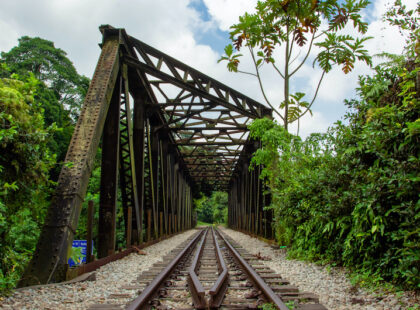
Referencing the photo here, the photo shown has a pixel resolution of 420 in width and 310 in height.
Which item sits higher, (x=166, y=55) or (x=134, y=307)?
(x=166, y=55)

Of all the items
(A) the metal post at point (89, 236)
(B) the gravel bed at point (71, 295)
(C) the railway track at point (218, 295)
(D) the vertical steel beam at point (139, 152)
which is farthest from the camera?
(D) the vertical steel beam at point (139, 152)

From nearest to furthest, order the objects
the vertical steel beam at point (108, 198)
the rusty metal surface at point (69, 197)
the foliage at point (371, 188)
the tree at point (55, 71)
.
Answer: the foliage at point (371, 188)
the rusty metal surface at point (69, 197)
the vertical steel beam at point (108, 198)
the tree at point (55, 71)

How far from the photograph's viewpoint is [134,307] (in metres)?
2.70

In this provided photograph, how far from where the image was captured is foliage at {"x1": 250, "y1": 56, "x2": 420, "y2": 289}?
10.4 ft

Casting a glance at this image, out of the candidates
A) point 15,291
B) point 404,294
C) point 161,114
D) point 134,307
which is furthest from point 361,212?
point 161,114

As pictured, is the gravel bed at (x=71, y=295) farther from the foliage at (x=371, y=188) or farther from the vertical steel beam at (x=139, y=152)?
the vertical steel beam at (x=139, y=152)

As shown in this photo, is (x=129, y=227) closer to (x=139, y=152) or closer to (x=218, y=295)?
(x=139, y=152)

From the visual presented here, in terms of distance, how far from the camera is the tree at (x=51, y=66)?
24188 millimetres

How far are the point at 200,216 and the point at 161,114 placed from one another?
76567 millimetres

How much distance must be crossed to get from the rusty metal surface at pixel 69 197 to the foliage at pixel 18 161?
0.40 metres

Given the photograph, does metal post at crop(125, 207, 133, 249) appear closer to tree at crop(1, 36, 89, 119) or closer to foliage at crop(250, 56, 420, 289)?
foliage at crop(250, 56, 420, 289)

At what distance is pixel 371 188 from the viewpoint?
3611mm

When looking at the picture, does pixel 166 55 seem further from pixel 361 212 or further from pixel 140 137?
pixel 361 212

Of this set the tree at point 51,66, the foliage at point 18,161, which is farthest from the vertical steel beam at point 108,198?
the tree at point 51,66
